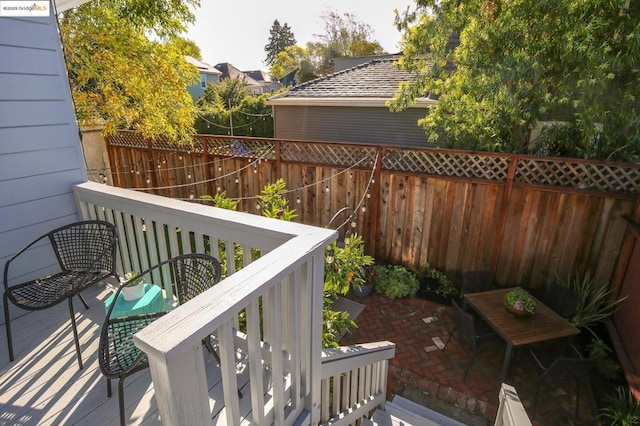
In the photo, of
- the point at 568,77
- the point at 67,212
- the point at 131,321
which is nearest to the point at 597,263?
the point at 568,77

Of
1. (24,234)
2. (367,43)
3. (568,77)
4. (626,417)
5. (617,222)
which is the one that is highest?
(367,43)

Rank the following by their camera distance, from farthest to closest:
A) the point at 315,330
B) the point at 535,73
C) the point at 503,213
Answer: the point at 503,213 → the point at 535,73 → the point at 315,330

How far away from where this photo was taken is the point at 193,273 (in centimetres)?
183

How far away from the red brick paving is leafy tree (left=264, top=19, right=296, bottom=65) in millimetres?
47556

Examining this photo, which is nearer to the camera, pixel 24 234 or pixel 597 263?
pixel 24 234

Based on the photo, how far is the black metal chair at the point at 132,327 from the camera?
4.57 ft

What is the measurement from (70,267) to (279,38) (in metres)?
49.7

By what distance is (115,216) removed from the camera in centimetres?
237

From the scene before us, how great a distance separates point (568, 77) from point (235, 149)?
4.97 meters

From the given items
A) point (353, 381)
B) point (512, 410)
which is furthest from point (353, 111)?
point (512, 410)

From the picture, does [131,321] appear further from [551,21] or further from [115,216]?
[551,21]

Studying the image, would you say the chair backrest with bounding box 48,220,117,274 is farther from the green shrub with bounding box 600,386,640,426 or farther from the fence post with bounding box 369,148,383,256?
the green shrub with bounding box 600,386,640,426

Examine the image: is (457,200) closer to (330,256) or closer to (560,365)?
(560,365)

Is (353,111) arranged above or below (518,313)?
above
